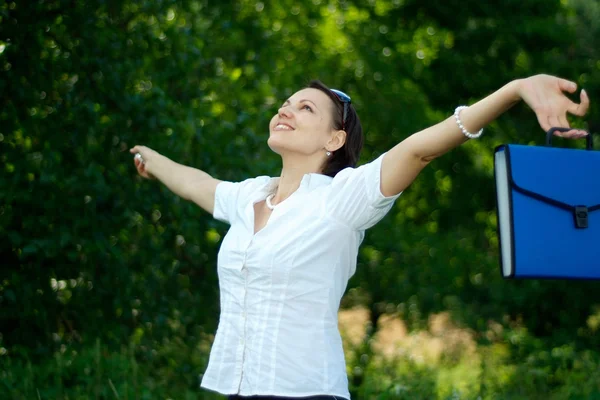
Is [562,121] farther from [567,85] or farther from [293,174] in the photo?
[293,174]

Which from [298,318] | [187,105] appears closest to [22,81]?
[187,105]

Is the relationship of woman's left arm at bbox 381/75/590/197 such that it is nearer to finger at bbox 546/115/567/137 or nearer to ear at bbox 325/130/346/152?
finger at bbox 546/115/567/137

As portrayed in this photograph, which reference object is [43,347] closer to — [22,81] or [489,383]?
[22,81]

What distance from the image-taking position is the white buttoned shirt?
9.17 feet

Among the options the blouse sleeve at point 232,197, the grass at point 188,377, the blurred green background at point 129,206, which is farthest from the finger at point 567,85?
the grass at point 188,377

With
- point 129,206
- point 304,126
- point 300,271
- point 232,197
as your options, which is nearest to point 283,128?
point 304,126

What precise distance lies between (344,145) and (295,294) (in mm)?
653

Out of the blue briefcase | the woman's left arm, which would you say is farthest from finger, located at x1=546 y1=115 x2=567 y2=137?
the blue briefcase

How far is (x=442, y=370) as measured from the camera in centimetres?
963

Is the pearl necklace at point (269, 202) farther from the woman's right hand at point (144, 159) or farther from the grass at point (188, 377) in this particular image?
the grass at point (188, 377)

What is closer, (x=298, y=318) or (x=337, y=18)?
(x=298, y=318)

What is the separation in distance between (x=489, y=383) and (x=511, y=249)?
4.00 metres

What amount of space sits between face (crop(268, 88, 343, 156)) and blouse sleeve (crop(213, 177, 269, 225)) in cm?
23

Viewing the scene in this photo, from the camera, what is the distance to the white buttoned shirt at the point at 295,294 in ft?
9.17
